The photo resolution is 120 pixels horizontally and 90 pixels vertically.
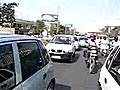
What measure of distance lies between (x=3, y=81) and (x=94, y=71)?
9.61 meters

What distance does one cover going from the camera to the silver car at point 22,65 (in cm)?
387

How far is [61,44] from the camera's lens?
17859 millimetres

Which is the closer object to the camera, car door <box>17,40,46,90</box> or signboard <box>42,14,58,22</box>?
car door <box>17,40,46,90</box>

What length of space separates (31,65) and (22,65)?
584mm

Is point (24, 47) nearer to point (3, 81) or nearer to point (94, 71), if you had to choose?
point (3, 81)

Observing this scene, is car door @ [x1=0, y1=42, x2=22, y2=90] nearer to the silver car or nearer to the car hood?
the silver car

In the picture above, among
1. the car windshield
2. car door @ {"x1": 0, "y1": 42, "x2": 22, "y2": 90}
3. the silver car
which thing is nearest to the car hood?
the car windshield

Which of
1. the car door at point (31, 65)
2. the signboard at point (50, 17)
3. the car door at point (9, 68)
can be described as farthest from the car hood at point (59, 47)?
the signboard at point (50, 17)

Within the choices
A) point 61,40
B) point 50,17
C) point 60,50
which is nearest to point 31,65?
point 60,50

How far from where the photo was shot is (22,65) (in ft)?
14.2

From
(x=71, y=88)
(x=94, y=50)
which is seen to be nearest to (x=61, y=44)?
(x=94, y=50)

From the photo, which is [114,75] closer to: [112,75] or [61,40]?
[112,75]

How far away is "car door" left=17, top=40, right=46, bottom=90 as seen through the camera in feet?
14.3

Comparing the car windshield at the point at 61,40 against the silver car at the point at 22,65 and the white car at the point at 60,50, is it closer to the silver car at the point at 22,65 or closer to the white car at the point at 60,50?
the white car at the point at 60,50
